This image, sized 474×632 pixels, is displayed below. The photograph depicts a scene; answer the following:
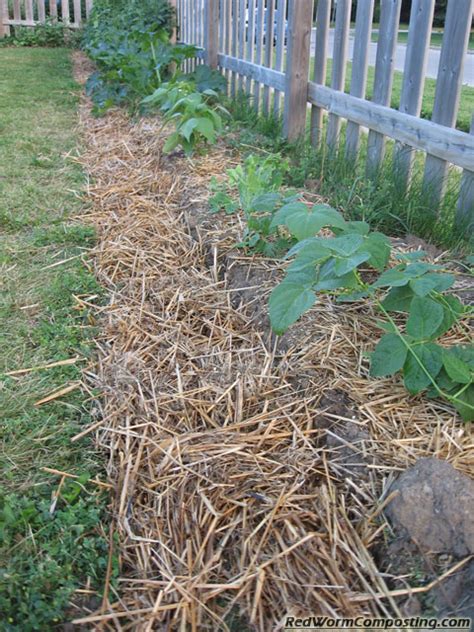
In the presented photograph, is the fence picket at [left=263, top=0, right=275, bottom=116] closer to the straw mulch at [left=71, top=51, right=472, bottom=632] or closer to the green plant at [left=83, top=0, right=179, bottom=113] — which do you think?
the green plant at [left=83, top=0, right=179, bottom=113]

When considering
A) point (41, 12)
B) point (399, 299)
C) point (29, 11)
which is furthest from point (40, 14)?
point (399, 299)

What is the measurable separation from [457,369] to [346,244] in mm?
535

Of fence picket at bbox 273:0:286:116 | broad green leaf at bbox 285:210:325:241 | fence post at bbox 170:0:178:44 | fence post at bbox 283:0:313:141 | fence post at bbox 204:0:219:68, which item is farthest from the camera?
fence post at bbox 170:0:178:44

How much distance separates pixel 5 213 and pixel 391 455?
9.12 ft

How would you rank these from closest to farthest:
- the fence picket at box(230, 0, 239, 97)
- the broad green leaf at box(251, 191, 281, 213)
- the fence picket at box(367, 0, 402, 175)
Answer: the broad green leaf at box(251, 191, 281, 213) → the fence picket at box(367, 0, 402, 175) → the fence picket at box(230, 0, 239, 97)

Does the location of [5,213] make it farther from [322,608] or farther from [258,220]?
[322,608]

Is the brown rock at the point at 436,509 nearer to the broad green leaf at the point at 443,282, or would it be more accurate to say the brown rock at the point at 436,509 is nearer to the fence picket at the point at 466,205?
the broad green leaf at the point at 443,282

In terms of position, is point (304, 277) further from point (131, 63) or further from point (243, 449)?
point (131, 63)

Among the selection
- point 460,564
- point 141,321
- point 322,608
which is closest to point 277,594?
point 322,608

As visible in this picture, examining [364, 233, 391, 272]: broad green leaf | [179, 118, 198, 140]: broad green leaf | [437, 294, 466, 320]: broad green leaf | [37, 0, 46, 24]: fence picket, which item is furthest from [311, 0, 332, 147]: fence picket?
[37, 0, 46, 24]: fence picket

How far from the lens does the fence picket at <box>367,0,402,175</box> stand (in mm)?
3537

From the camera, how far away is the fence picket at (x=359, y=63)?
3.82m

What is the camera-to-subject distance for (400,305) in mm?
Answer: 2004

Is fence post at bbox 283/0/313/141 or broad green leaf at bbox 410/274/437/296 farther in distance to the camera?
fence post at bbox 283/0/313/141
